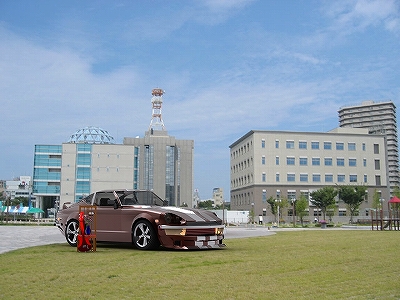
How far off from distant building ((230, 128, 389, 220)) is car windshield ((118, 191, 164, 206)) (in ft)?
267

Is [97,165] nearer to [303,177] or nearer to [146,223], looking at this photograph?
[303,177]

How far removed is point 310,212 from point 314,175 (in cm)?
749

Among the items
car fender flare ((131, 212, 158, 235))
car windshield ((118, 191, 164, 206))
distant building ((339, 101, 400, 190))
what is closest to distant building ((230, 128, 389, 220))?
distant building ((339, 101, 400, 190))

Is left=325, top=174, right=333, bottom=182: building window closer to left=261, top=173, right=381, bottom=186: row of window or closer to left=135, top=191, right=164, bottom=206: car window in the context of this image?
left=261, top=173, right=381, bottom=186: row of window

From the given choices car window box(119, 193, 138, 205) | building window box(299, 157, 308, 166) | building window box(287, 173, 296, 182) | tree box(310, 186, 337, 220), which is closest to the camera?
car window box(119, 193, 138, 205)

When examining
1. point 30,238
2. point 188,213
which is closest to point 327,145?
point 30,238

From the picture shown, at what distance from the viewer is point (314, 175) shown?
96.1m

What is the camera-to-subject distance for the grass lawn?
18.5 feet

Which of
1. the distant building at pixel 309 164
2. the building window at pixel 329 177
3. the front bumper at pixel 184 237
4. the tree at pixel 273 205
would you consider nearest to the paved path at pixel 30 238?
the front bumper at pixel 184 237

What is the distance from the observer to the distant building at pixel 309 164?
9456cm

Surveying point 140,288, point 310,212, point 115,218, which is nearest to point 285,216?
point 310,212

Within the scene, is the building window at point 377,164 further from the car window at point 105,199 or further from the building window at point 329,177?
the car window at point 105,199

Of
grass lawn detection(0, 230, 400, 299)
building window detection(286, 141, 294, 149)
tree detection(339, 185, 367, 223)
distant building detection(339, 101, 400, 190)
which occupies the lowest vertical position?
grass lawn detection(0, 230, 400, 299)

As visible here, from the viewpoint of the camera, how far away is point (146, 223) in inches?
453
